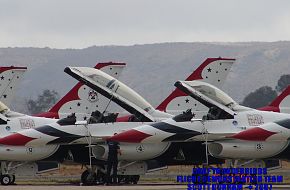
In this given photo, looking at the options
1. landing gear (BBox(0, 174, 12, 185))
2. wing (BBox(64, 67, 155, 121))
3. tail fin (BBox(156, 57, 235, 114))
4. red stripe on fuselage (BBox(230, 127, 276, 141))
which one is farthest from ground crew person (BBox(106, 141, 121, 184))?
red stripe on fuselage (BBox(230, 127, 276, 141))

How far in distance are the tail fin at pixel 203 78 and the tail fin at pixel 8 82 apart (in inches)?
295

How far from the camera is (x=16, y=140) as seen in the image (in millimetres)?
49438

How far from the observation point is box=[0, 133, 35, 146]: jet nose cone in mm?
49406

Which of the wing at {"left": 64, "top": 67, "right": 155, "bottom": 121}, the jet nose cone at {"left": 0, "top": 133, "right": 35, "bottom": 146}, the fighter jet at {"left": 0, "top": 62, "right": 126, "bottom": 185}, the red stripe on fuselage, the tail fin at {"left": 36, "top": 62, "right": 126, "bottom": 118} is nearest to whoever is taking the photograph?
the red stripe on fuselage

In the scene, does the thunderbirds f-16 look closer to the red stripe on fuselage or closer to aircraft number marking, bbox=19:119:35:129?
aircraft number marking, bbox=19:119:35:129

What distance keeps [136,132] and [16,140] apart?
537cm

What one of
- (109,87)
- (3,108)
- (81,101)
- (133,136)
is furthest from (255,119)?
(3,108)

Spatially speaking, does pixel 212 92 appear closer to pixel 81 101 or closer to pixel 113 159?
pixel 113 159

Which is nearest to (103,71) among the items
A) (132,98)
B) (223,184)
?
(132,98)

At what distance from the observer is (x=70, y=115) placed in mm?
50344

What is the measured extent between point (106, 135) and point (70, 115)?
1918 millimetres

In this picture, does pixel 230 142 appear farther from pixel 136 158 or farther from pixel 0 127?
pixel 0 127

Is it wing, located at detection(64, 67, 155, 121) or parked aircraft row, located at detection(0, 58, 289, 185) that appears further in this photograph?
wing, located at detection(64, 67, 155, 121)

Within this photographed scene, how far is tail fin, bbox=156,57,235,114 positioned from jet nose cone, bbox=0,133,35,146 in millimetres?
7756
